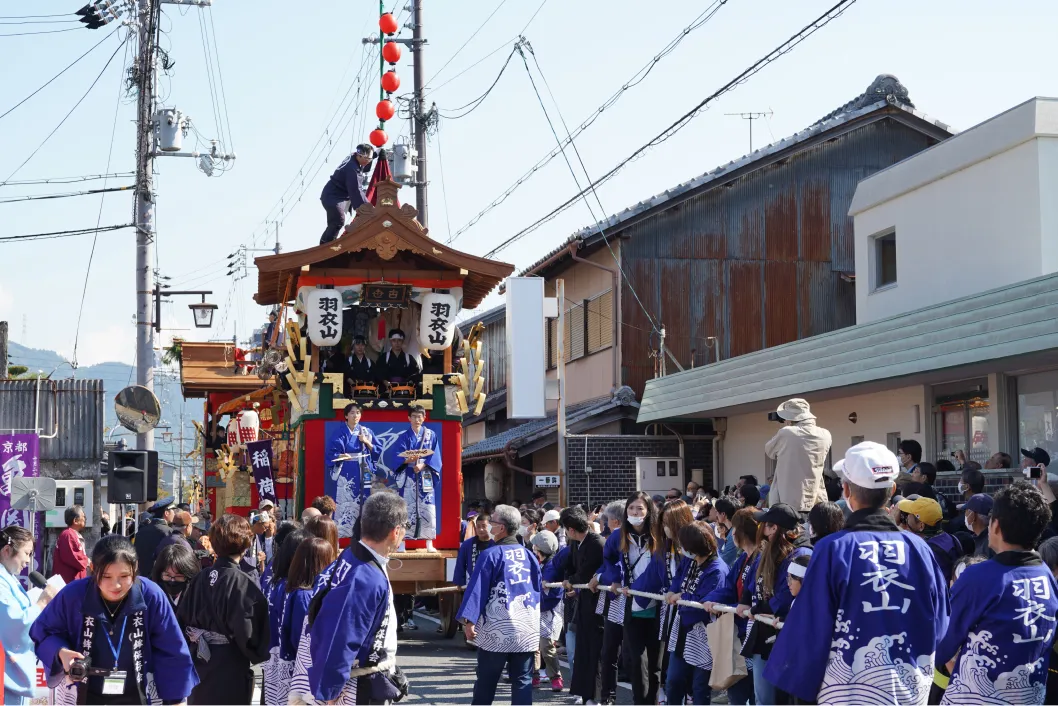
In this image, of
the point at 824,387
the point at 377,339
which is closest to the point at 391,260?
the point at 377,339

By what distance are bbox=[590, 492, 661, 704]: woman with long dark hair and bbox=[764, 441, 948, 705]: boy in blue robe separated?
465 cm

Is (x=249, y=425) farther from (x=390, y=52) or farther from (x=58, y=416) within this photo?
(x=390, y=52)

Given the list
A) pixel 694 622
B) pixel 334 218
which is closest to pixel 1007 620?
pixel 694 622

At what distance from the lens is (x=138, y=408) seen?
725 inches

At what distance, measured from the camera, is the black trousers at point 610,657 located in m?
10.7

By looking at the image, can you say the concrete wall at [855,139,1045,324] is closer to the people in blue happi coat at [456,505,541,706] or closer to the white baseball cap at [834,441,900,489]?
the people in blue happi coat at [456,505,541,706]

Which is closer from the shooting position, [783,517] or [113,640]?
[113,640]

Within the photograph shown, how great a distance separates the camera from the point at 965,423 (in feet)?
53.3

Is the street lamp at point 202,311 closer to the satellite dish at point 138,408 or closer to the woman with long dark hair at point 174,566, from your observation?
the satellite dish at point 138,408

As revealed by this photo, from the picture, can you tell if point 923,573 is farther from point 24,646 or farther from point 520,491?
point 520,491

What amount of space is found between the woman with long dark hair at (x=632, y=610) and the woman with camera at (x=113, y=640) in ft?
15.5

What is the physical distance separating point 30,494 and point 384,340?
5.87 m

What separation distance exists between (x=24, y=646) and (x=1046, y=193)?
43.6 ft

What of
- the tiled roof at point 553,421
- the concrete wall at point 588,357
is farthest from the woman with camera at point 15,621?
the concrete wall at point 588,357
